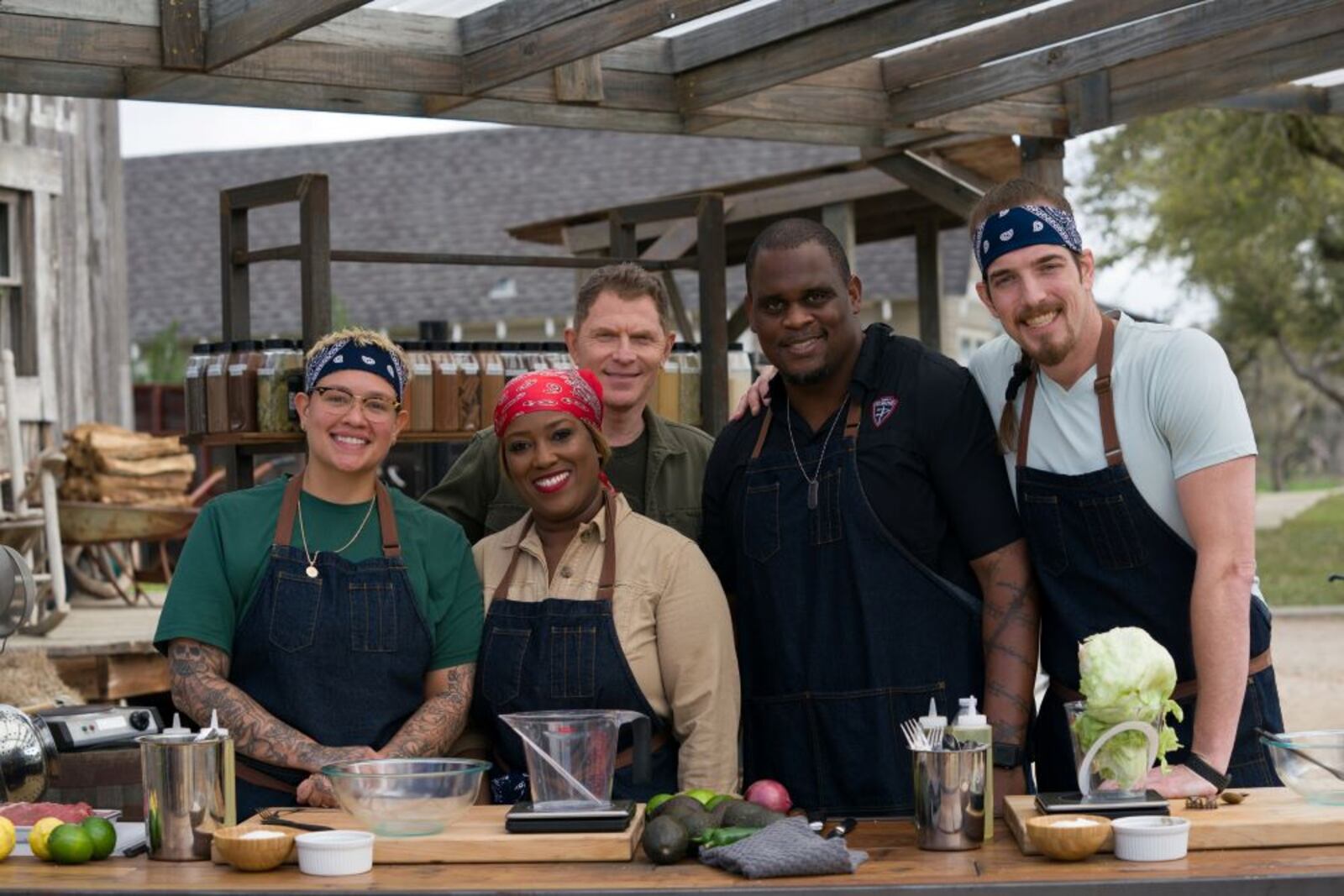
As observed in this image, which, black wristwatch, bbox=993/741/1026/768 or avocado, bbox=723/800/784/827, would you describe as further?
black wristwatch, bbox=993/741/1026/768

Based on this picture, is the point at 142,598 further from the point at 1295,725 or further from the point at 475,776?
the point at 475,776

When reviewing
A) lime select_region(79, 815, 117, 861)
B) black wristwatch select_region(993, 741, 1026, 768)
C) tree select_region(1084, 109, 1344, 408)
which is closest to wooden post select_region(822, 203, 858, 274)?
black wristwatch select_region(993, 741, 1026, 768)

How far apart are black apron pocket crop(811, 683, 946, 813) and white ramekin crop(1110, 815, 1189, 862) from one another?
0.82 m

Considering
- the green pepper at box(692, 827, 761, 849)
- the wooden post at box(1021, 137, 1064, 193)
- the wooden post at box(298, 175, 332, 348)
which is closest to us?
the green pepper at box(692, 827, 761, 849)

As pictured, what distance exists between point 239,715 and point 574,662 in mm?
696

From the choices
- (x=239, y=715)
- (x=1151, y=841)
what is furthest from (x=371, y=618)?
(x=1151, y=841)

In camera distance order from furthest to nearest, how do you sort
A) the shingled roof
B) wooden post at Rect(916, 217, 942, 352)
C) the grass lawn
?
the shingled roof → the grass lawn → wooden post at Rect(916, 217, 942, 352)

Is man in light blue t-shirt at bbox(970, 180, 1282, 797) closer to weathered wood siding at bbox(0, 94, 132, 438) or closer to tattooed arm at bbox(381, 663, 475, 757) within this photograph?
tattooed arm at bbox(381, 663, 475, 757)

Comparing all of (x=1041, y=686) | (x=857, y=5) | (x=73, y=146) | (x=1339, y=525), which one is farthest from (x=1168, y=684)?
(x=1339, y=525)

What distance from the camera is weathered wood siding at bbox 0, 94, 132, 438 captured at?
11625mm

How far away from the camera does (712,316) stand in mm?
6320

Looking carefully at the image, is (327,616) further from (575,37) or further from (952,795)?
(575,37)

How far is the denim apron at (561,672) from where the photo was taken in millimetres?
3771

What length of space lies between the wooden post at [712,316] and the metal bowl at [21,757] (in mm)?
2481
